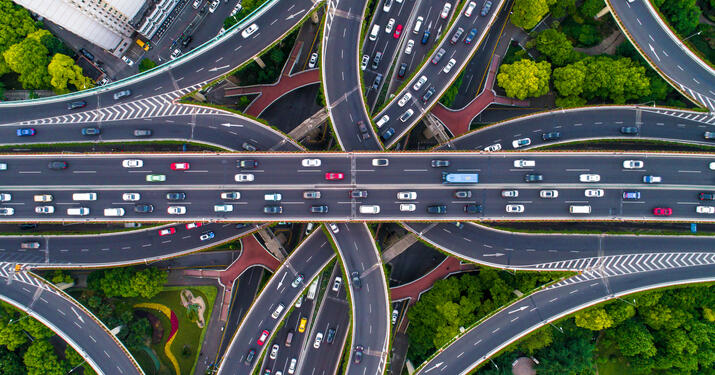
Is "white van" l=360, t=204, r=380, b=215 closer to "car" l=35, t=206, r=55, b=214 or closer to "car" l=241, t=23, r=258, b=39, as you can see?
"car" l=241, t=23, r=258, b=39

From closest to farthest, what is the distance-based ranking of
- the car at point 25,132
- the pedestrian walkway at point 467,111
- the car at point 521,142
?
the car at point 25,132 < the car at point 521,142 < the pedestrian walkway at point 467,111

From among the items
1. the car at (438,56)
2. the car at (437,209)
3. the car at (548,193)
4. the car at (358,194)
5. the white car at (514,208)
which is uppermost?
the car at (438,56)

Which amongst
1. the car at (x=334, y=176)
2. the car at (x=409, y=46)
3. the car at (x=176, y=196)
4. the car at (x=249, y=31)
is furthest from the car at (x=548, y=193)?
the car at (x=176, y=196)

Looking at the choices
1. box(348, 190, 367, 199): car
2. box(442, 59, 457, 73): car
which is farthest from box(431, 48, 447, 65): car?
box(348, 190, 367, 199): car

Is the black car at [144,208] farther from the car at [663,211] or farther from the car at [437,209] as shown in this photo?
the car at [663,211]

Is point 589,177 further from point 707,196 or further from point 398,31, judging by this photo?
point 398,31

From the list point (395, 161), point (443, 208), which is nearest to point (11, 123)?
point (395, 161)

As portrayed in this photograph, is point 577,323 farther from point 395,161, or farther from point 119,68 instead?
point 119,68
